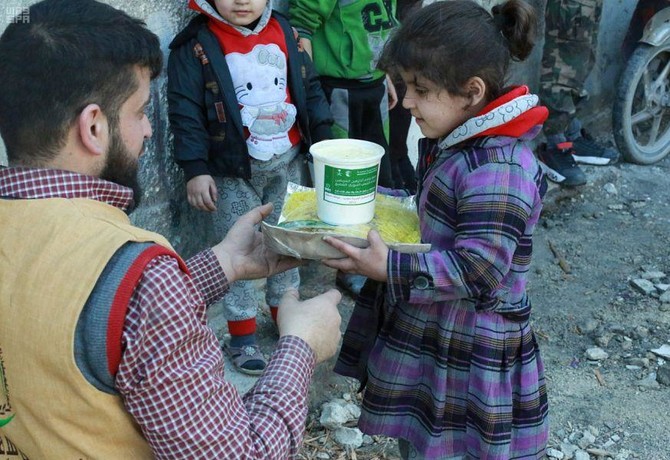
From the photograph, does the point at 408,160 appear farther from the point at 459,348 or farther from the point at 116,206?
the point at 116,206

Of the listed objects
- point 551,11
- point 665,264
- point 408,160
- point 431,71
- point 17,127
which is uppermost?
point 17,127

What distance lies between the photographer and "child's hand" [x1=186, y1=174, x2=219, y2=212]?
9.56 ft

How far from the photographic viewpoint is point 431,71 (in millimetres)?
2012

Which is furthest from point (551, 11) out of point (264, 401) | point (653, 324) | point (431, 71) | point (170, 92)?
point (264, 401)

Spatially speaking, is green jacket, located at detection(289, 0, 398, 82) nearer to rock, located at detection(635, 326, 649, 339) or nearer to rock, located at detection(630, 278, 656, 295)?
rock, located at detection(635, 326, 649, 339)

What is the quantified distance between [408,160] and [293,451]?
2.97 m

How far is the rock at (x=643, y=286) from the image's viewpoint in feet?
13.8

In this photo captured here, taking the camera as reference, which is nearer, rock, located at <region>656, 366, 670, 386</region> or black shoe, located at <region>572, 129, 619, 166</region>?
rock, located at <region>656, 366, 670, 386</region>

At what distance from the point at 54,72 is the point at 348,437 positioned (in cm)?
218

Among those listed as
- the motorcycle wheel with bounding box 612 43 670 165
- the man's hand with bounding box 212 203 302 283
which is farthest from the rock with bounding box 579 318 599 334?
the motorcycle wheel with bounding box 612 43 670 165

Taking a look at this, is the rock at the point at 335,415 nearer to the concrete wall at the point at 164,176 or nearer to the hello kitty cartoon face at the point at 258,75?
the concrete wall at the point at 164,176

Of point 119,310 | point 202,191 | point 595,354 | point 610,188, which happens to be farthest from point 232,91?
point 610,188

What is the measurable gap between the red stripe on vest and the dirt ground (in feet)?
6.61

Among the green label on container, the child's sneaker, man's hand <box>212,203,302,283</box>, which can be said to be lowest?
the child's sneaker
